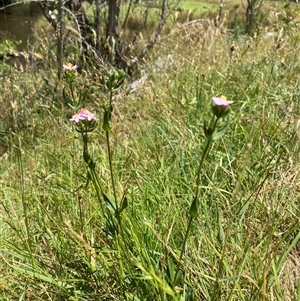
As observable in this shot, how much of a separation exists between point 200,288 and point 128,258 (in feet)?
0.62

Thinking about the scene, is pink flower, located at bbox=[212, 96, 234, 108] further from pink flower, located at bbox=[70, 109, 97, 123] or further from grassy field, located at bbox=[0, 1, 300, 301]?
pink flower, located at bbox=[70, 109, 97, 123]

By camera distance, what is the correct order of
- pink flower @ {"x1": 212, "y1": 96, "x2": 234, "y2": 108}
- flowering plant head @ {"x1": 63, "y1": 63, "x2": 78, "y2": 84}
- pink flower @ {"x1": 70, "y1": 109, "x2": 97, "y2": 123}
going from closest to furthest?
pink flower @ {"x1": 212, "y1": 96, "x2": 234, "y2": 108} < pink flower @ {"x1": 70, "y1": 109, "x2": 97, "y2": 123} < flowering plant head @ {"x1": 63, "y1": 63, "x2": 78, "y2": 84}

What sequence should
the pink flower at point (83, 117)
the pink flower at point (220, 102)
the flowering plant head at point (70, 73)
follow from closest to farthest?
the pink flower at point (220, 102), the pink flower at point (83, 117), the flowering plant head at point (70, 73)

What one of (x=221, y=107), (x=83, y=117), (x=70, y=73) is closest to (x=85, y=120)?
(x=83, y=117)

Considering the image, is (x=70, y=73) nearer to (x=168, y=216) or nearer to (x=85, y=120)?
(x=85, y=120)

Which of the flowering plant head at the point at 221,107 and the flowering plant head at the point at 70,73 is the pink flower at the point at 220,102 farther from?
the flowering plant head at the point at 70,73

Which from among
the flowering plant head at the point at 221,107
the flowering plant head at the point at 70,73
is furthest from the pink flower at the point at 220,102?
A: the flowering plant head at the point at 70,73

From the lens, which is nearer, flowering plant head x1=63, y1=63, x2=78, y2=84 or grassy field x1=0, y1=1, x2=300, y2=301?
grassy field x1=0, y1=1, x2=300, y2=301

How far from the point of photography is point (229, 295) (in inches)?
37.5

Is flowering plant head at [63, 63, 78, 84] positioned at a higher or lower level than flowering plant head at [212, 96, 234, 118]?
lower

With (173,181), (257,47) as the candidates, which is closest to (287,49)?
(257,47)

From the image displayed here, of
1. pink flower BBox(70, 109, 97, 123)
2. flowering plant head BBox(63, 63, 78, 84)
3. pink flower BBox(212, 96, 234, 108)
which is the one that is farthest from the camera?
flowering plant head BBox(63, 63, 78, 84)

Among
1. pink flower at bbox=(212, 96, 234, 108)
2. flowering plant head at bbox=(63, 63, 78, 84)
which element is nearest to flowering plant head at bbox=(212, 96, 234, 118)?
pink flower at bbox=(212, 96, 234, 108)

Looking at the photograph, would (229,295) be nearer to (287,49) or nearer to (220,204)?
(220,204)
